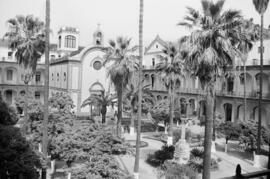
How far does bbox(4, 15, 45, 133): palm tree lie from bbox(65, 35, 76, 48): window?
3314 centimetres

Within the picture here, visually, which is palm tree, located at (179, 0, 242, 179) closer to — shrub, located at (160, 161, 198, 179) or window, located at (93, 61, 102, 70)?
shrub, located at (160, 161, 198, 179)

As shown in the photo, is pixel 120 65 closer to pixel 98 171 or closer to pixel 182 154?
pixel 182 154

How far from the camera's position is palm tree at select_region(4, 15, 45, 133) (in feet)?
69.4

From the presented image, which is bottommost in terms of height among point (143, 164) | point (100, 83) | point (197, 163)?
point (143, 164)

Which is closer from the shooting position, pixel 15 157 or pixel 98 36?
pixel 15 157

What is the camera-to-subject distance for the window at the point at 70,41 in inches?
2147

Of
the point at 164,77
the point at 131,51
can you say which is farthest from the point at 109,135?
the point at 164,77

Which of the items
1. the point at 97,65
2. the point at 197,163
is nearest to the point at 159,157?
the point at 197,163

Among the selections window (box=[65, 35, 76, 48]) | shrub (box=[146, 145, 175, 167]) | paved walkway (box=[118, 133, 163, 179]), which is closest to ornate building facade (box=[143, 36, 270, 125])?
paved walkway (box=[118, 133, 163, 179])

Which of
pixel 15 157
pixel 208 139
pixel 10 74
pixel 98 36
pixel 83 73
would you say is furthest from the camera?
pixel 10 74

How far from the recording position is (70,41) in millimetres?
54906

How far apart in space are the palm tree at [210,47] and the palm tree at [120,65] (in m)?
8.86

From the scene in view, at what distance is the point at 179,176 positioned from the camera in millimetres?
15047

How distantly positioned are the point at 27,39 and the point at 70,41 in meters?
34.4
